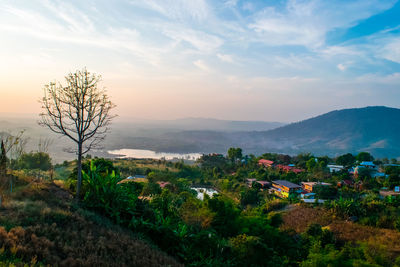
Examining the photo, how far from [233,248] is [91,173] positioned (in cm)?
634

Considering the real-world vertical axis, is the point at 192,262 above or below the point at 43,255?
below

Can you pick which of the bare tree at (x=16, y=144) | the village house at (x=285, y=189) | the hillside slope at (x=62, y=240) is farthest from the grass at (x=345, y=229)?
the bare tree at (x=16, y=144)

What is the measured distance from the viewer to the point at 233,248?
7344mm

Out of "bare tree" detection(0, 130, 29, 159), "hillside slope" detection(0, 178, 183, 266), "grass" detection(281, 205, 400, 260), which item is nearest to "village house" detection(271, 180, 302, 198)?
"grass" detection(281, 205, 400, 260)

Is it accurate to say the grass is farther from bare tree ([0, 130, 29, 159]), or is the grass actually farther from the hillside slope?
bare tree ([0, 130, 29, 159])

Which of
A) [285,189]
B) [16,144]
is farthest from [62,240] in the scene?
[285,189]

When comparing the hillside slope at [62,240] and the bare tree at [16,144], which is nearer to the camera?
the hillside slope at [62,240]

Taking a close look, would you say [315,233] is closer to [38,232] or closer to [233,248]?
[233,248]

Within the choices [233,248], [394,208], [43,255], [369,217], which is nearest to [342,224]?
[369,217]

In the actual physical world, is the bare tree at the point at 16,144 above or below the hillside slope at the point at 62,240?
above

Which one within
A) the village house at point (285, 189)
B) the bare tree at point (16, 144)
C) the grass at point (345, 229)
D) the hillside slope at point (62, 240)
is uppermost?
the bare tree at point (16, 144)

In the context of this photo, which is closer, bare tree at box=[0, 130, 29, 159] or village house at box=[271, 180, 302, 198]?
bare tree at box=[0, 130, 29, 159]

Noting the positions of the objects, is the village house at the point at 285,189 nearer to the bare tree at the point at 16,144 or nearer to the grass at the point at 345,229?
the grass at the point at 345,229

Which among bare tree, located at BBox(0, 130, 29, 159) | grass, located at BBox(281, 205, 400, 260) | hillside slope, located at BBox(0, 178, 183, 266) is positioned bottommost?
grass, located at BBox(281, 205, 400, 260)
